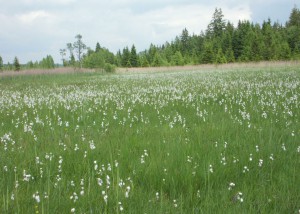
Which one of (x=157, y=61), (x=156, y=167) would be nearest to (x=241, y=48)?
(x=157, y=61)

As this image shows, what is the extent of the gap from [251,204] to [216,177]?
0.77 m

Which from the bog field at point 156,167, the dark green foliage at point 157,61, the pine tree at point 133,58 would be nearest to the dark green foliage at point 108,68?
the dark green foliage at point 157,61

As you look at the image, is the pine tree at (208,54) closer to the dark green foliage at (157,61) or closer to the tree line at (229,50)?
the tree line at (229,50)

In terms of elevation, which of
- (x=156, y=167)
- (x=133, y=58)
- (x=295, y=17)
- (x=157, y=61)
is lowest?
(x=156, y=167)

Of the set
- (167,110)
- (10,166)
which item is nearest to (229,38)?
(167,110)

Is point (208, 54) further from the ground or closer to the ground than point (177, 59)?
further from the ground

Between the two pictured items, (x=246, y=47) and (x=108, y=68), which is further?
(x=246, y=47)

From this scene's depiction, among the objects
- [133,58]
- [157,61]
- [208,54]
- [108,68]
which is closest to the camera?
[108,68]

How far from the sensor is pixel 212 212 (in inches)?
114

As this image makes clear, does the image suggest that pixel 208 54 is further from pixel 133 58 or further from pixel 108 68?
pixel 108 68

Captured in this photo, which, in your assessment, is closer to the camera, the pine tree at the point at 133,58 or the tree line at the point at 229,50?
the tree line at the point at 229,50

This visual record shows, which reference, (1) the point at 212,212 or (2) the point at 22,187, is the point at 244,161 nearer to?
(1) the point at 212,212

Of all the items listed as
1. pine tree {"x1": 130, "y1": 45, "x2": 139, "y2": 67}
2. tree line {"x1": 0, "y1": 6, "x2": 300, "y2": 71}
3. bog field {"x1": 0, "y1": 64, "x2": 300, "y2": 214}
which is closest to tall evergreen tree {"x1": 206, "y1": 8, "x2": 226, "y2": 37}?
tree line {"x1": 0, "y1": 6, "x2": 300, "y2": 71}

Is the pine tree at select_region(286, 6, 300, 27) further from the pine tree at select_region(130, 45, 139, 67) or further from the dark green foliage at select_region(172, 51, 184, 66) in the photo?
the pine tree at select_region(130, 45, 139, 67)
